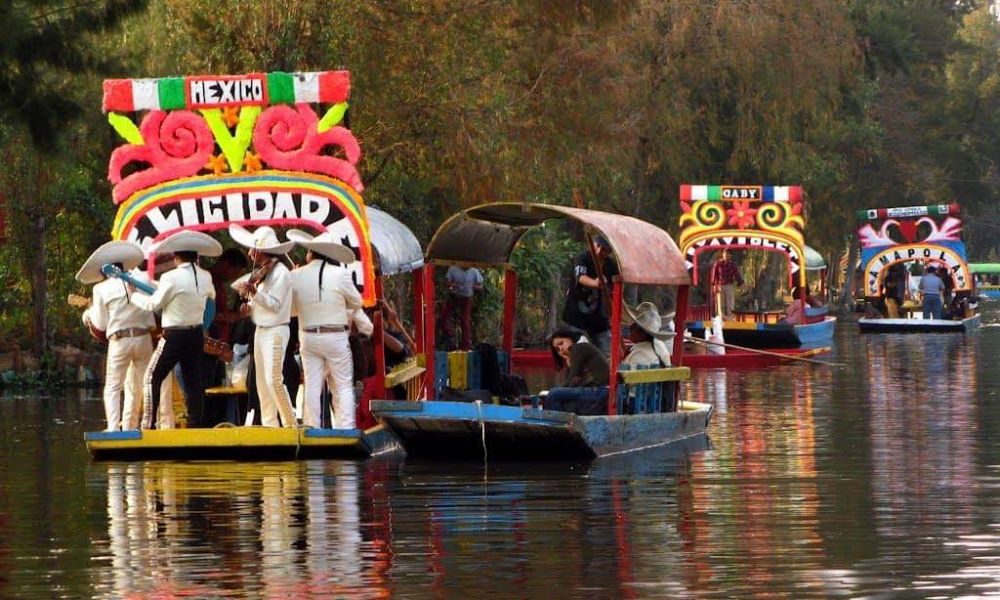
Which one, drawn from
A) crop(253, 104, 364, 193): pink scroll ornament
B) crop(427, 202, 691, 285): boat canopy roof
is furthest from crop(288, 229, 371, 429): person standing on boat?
crop(427, 202, 691, 285): boat canopy roof

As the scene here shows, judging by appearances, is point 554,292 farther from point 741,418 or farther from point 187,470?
point 187,470

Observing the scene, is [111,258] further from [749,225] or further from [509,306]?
[749,225]

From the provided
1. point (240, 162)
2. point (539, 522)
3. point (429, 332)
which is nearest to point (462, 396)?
point (429, 332)

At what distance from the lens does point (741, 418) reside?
80.8ft

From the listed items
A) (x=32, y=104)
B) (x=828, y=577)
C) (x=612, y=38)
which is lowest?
(x=828, y=577)

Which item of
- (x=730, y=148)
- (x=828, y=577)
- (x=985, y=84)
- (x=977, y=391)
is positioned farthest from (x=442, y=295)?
(x=985, y=84)

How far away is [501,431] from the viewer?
60.7 ft

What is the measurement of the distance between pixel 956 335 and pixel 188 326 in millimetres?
34331

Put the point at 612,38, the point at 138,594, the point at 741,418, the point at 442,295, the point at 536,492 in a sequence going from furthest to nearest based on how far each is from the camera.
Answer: the point at 612,38 < the point at 442,295 < the point at 741,418 < the point at 536,492 < the point at 138,594

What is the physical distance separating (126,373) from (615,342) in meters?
4.45

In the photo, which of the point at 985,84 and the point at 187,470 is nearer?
the point at 187,470

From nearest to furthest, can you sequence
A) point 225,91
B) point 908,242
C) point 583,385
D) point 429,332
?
point 583,385 < point 225,91 < point 429,332 < point 908,242

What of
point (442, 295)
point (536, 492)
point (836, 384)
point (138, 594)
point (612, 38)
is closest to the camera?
point (138, 594)

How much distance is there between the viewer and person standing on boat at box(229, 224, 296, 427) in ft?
61.4
